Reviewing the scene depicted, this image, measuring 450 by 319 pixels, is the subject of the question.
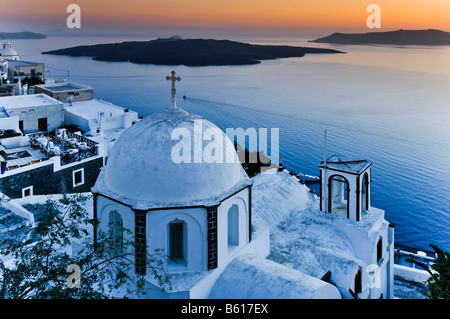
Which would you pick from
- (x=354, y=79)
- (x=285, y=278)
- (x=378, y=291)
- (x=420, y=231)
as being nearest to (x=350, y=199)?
(x=378, y=291)

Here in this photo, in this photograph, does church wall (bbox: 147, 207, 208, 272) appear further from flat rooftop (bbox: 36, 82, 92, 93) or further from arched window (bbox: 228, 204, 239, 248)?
flat rooftop (bbox: 36, 82, 92, 93)

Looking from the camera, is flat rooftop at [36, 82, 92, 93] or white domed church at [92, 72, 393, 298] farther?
flat rooftop at [36, 82, 92, 93]

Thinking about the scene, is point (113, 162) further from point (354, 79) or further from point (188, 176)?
point (354, 79)

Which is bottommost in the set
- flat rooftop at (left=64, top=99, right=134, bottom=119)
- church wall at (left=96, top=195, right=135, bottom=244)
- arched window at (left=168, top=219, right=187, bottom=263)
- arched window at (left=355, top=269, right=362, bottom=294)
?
arched window at (left=355, top=269, right=362, bottom=294)

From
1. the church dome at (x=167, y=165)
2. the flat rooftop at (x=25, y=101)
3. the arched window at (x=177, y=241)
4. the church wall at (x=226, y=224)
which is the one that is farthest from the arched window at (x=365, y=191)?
the flat rooftop at (x=25, y=101)

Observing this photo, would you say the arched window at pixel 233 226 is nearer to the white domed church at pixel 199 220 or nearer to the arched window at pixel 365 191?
the white domed church at pixel 199 220

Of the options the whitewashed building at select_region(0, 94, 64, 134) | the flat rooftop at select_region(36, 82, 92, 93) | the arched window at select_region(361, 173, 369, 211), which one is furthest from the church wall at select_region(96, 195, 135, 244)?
the flat rooftop at select_region(36, 82, 92, 93)

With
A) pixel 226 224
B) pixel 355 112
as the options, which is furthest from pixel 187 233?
pixel 355 112
